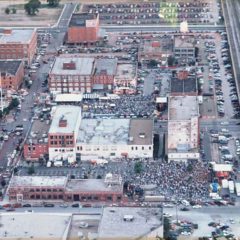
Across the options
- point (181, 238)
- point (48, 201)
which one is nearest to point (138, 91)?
point (48, 201)

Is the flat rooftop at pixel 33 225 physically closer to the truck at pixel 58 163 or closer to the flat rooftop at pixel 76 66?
the truck at pixel 58 163

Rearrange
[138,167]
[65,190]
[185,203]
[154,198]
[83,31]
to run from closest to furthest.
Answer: [185,203] < [154,198] < [65,190] < [138,167] < [83,31]

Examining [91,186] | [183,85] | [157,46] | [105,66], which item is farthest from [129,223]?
[157,46]

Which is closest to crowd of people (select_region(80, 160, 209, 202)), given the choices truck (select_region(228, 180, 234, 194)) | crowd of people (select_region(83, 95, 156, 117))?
truck (select_region(228, 180, 234, 194))

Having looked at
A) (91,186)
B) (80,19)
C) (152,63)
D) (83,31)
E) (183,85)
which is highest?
(80,19)

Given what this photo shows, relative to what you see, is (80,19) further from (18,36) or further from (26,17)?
(26,17)

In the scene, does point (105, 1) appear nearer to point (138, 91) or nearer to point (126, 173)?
point (138, 91)

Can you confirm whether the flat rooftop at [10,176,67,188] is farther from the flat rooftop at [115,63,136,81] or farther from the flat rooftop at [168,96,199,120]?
the flat rooftop at [115,63,136,81]

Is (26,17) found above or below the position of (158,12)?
below
